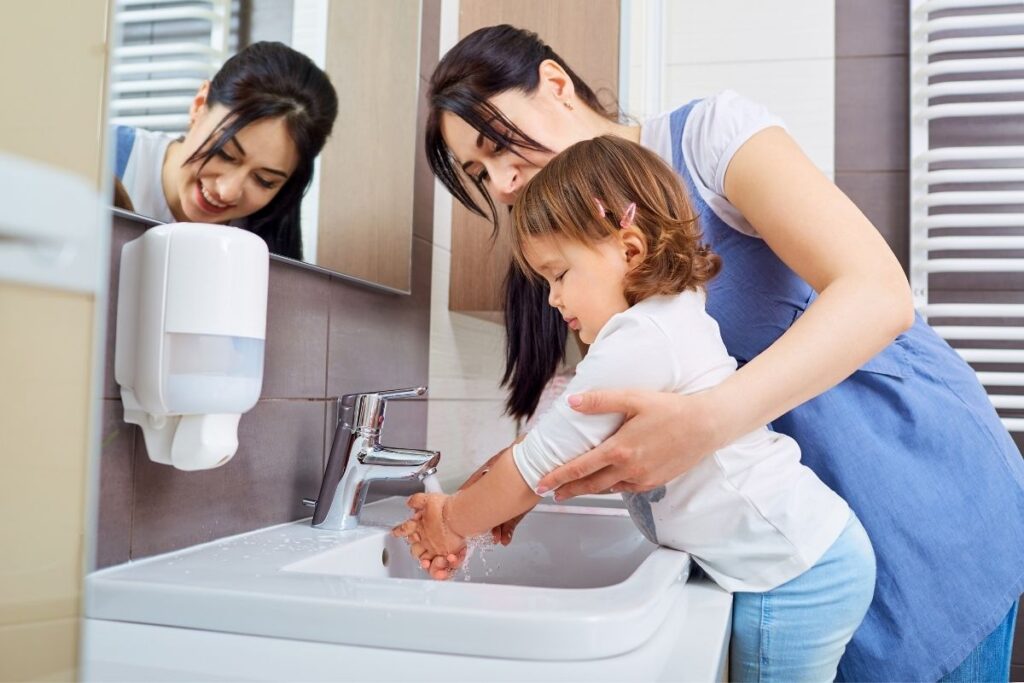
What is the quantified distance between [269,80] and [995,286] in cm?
177

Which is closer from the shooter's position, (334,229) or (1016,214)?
(334,229)

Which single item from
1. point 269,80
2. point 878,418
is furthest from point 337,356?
point 878,418

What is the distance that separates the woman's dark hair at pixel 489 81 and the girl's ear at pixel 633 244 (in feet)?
0.85

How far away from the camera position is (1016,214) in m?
1.96

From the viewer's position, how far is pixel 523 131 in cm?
115

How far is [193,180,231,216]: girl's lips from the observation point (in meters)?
0.87

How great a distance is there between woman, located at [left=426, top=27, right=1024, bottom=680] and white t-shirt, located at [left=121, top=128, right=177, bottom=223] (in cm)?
44

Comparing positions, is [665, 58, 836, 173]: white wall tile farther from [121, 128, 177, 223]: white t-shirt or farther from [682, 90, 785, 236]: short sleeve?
[121, 128, 177, 223]: white t-shirt

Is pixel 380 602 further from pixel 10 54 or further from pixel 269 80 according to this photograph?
pixel 269 80

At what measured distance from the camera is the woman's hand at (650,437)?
78cm

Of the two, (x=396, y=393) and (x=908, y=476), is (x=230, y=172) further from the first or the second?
(x=908, y=476)

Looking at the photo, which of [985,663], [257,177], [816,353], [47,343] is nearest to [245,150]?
[257,177]

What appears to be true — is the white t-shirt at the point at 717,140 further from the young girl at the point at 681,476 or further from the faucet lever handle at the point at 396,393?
the faucet lever handle at the point at 396,393

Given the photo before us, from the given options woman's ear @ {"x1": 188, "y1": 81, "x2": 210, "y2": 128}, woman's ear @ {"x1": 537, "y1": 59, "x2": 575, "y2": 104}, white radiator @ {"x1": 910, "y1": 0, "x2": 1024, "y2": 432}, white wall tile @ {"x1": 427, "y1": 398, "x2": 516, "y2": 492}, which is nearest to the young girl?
woman's ear @ {"x1": 537, "y1": 59, "x2": 575, "y2": 104}
